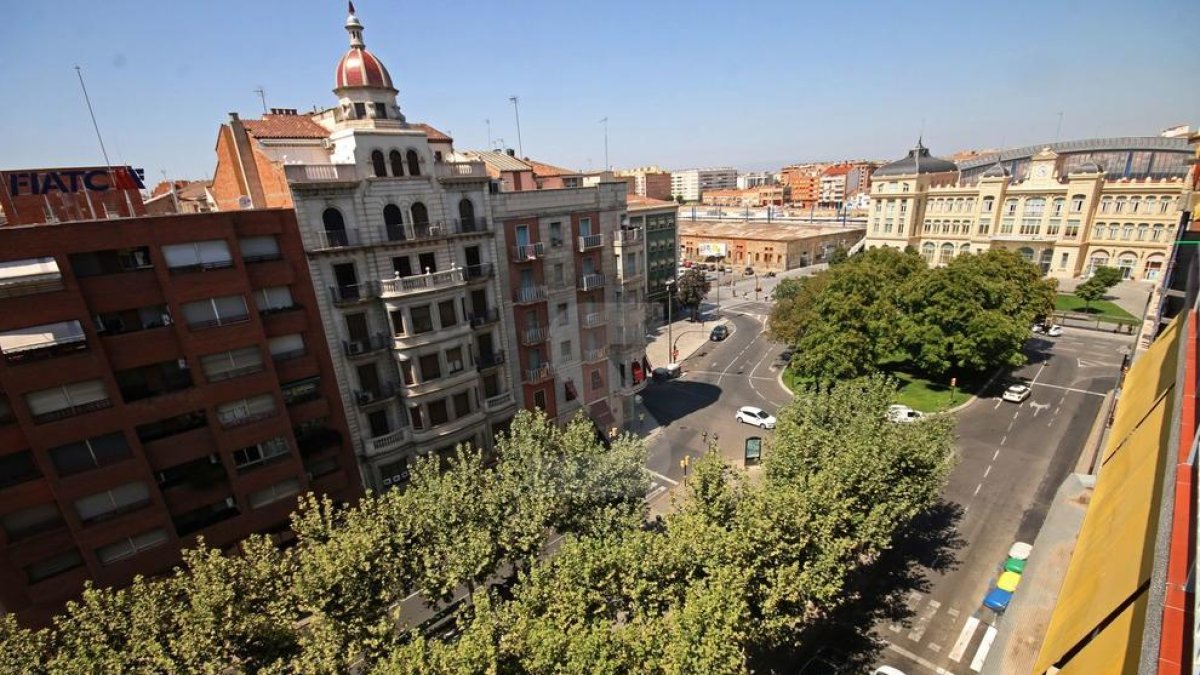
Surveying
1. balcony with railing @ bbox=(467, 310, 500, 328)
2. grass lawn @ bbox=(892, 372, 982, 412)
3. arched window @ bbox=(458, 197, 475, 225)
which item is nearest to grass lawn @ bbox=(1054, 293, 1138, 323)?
grass lawn @ bbox=(892, 372, 982, 412)

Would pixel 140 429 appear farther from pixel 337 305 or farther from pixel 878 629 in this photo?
pixel 878 629

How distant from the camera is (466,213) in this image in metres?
35.5

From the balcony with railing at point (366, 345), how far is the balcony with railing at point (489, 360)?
22.4 ft

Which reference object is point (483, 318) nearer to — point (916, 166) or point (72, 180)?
point (72, 180)

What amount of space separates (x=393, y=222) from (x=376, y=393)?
11.0 m

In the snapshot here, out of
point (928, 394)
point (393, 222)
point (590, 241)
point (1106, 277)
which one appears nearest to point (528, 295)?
point (590, 241)

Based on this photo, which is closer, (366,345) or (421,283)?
(366,345)

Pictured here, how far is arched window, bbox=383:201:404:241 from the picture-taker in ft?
105

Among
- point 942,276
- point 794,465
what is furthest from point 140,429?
point 942,276

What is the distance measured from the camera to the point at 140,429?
84.6 ft

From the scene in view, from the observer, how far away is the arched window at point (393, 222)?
32.2 m

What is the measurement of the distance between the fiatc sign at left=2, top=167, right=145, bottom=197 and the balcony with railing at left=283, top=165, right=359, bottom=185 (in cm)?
A: 728

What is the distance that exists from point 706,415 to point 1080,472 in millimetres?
29007

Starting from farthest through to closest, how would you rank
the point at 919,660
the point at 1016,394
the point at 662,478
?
the point at 1016,394 < the point at 662,478 < the point at 919,660
